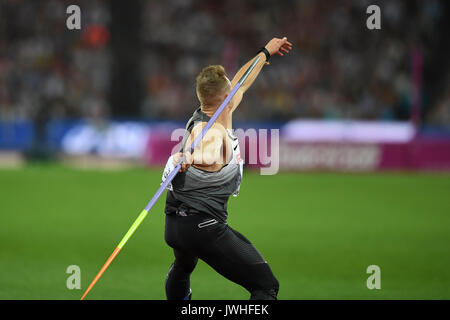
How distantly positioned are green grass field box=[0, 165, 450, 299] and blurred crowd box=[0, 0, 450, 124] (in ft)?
22.1

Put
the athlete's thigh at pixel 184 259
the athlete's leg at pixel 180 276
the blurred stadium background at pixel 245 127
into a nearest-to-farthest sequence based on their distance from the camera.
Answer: the athlete's thigh at pixel 184 259
the athlete's leg at pixel 180 276
the blurred stadium background at pixel 245 127

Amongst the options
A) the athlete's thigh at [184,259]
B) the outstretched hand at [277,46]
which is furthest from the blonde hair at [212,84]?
the athlete's thigh at [184,259]

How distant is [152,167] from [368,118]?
8.27 metres

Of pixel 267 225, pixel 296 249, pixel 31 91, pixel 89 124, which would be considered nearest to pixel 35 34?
pixel 31 91

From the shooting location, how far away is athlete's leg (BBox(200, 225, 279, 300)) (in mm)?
5789

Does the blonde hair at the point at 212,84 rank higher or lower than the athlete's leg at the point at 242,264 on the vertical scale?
higher

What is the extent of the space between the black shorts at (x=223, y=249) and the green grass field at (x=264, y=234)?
2136mm

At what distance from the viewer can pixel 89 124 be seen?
Answer: 23.7 metres

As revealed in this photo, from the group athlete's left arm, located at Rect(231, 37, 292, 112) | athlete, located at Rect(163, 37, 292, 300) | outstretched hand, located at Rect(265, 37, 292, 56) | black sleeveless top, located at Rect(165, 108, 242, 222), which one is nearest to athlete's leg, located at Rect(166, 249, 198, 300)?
athlete, located at Rect(163, 37, 292, 300)

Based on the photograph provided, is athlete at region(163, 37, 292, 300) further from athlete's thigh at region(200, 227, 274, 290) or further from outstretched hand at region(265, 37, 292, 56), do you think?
outstretched hand at region(265, 37, 292, 56)

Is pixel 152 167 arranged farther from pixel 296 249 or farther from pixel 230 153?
pixel 230 153

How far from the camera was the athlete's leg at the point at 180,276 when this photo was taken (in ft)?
20.3

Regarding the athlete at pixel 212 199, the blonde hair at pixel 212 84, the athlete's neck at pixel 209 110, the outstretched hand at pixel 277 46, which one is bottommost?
the athlete at pixel 212 199

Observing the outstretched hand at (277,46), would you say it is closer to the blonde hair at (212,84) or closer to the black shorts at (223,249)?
the blonde hair at (212,84)
